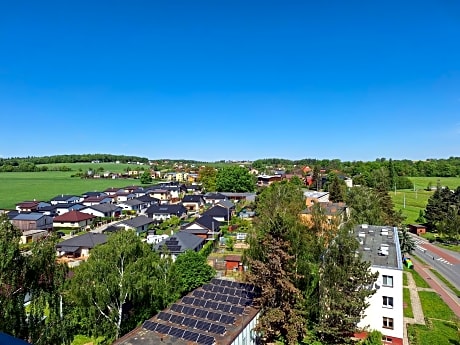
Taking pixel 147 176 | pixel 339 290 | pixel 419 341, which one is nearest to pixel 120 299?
pixel 339 290

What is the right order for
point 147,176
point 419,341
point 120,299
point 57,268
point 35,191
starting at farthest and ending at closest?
1. point 147,176
2. point 35,191
3. point 419,341
4. point 120,299
5. point 57,268

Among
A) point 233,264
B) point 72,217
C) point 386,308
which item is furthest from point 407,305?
point 72,217

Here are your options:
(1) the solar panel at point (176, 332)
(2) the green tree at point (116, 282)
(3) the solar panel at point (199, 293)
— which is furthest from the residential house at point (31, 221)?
(1) the solar panel at point (176, 332)

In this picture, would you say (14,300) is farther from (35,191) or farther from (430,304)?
(35,191)

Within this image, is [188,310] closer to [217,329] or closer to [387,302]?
[217,329]

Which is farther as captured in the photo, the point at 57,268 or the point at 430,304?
the point at 430,304
